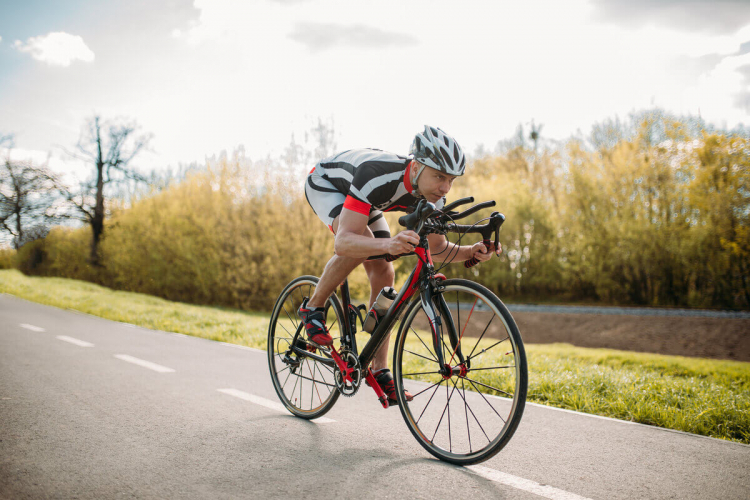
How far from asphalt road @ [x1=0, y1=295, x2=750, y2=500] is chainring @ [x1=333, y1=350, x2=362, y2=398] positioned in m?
0.27

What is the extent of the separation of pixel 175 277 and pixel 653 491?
78.0 feet

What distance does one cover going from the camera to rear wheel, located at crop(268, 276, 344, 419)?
389 centimetres

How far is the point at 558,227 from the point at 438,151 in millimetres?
25988

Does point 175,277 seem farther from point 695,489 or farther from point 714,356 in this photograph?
point 695,489

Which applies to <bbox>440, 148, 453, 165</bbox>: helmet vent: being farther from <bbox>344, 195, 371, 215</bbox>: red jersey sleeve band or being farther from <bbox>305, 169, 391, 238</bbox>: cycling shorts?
<bbox>305, 169, 391, 238</bbox>: cycling shorts

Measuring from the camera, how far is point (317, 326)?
12.1 ft

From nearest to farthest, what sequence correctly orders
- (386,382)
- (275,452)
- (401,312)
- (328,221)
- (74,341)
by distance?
1. (275,452)
2. (401,312)
3. (386,382)
4. (328,221)
5. (74,341)

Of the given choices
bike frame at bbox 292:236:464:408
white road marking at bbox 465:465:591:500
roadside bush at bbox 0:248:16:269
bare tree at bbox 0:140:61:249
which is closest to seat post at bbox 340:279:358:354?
bike frame at bbox 292:236:464:408

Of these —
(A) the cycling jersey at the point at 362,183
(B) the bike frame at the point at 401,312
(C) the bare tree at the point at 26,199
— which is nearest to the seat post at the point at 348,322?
(B) the bike frame at the point at 401,312

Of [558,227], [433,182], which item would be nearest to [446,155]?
[433,182]

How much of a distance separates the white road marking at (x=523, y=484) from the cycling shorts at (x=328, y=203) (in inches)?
62.9

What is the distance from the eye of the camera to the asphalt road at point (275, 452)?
2605 millimetres

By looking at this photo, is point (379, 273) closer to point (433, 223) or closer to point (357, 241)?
point (357, 241)

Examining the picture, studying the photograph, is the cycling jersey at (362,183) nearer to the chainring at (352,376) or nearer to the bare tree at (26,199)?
the chainring at (352,376)
